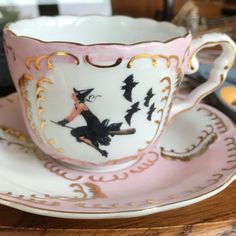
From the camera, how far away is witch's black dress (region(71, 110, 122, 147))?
27cm

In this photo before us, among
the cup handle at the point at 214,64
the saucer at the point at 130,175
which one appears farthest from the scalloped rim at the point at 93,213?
the cup handle at the point at 214,64

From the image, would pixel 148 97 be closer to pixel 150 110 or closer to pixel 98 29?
pixel 150 110

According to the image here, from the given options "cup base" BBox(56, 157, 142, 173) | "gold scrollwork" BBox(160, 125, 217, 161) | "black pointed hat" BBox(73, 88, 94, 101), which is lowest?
"gold scrollwork" BBox(160, 125, 217, 161)

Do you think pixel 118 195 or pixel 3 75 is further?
pixel 3 75

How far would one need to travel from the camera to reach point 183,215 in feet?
0.81

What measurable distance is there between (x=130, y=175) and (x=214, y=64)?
0.11 meters

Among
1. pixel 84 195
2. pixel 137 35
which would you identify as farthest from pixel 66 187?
pixel 137 35

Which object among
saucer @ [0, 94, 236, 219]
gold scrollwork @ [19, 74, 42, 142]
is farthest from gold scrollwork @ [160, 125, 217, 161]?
gold scrollwork @ [19, 74, 42, 142]

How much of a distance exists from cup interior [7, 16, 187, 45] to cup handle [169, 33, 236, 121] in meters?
0.04

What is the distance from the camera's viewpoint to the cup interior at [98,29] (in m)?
0.34

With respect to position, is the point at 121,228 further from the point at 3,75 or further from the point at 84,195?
the point at 3,75

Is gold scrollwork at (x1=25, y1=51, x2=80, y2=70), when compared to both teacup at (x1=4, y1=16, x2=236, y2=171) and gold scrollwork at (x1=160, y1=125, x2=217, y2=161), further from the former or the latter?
gold scrollwork at (x1=160, y1=125, x2=217, y2=161)

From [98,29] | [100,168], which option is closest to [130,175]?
[100,168]

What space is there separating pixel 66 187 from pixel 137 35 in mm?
154
